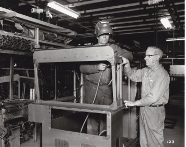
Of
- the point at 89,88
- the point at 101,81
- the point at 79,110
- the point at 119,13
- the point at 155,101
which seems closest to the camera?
the point at 79,110

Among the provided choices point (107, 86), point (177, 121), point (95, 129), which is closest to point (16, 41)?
point (107, 86)

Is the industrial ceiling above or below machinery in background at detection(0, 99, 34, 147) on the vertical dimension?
above

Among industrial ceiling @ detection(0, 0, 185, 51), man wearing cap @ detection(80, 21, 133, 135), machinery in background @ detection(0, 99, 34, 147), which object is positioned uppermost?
industrial ceiling @ detection(0, 0, 185, 51)

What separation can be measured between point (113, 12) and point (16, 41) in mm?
3838

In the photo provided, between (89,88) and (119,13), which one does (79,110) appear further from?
(119,13)

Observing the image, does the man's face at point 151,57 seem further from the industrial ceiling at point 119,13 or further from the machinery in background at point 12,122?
the machinery in background at point 12,122

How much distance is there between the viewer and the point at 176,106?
10312mm

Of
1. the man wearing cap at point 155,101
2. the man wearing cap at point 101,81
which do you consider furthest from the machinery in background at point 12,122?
the man wearing cap at point 155,101

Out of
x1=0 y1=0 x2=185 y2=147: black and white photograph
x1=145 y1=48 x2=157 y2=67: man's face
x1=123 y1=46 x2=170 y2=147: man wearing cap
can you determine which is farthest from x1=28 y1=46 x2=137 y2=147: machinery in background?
x1=145 y1=48 x2=157 y2=67: man's face

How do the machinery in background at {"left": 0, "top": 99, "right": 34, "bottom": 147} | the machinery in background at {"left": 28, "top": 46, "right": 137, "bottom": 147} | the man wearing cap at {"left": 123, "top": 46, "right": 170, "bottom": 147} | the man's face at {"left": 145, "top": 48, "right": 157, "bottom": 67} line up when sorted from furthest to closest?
the machinery in background at {"left": 0, "top": 99, "right": 34, "bottom": 147}
the man's face at {"left": 145, "top": 48, "right": 157, "bottom": 67}
the man wearing cap at {"left": 123, "top": 46, "right": 170, "bottom": 147}
the machinery in background at {"left": 28, "top": 46, "right": 137, "bottom": 147}

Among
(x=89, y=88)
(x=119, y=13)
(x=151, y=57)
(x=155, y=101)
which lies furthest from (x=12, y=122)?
(x=119, y=13)

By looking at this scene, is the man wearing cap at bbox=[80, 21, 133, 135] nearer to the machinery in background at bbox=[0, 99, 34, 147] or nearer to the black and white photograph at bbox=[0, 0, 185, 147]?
the black and white photograph at bbox=[0, 0, 185, 147]

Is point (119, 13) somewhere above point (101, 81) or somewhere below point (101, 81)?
above

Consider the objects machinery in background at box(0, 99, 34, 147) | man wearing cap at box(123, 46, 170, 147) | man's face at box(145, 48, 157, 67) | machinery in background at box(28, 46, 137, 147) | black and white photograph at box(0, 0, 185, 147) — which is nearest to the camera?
machinery in background at box(28, 46, 137, 147)
